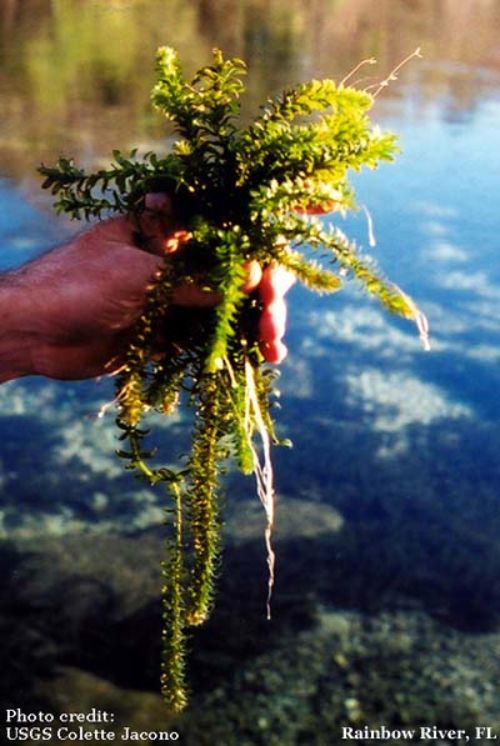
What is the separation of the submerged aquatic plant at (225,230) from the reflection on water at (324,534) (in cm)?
263

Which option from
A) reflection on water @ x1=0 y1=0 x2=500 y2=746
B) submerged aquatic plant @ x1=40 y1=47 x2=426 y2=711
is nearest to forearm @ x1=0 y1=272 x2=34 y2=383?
submerged aquatic plant @ x1=40 y1=47 x2=426 y2=711

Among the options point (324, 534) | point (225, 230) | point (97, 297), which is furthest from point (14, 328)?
point (324, 534)

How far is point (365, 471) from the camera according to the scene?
220 inches

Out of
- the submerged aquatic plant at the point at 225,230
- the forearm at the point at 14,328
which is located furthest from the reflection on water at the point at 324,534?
the submerged aquatic plant at the point at 225,230

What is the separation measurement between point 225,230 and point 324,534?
11.9 ft

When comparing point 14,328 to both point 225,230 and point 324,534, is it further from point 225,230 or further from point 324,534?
point 324,534

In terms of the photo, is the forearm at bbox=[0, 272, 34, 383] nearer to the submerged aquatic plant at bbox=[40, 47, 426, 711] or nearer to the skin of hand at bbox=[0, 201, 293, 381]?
the skin of hand at bbox=[0, 201, 293, 381]

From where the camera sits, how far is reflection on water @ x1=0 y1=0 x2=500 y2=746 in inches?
168

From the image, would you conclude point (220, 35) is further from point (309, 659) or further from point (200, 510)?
point (200, 510)

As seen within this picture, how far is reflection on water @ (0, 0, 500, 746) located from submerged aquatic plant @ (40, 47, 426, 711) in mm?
2628

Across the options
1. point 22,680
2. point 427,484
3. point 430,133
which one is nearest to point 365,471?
point 427,484

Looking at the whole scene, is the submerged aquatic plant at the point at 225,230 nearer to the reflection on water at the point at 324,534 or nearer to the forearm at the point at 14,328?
the forearm at the point at 14,328

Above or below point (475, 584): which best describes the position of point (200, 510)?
above

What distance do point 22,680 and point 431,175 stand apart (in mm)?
7404
